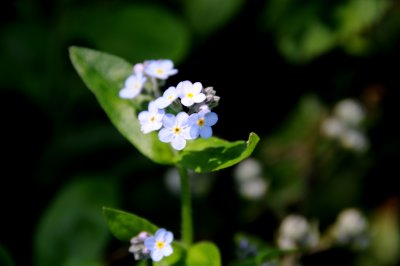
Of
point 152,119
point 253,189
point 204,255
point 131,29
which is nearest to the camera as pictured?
point 152,119

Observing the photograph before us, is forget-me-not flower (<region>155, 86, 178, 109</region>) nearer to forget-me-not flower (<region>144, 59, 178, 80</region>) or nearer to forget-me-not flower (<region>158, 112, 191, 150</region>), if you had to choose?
forget-me-not flower (<region>158, 112, 191, 150</region>)

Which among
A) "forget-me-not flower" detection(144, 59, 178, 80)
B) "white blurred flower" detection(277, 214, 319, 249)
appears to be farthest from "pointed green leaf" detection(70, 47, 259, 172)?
"white blurred flower" detection(277, 214, 319, 249)

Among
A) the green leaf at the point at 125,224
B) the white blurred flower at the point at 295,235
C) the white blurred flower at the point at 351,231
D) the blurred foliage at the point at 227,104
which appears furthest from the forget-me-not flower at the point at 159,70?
the white blurred flower at the point at 351,231

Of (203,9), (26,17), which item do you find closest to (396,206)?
(203,9)

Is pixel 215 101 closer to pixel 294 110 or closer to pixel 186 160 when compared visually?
pixel 186 160

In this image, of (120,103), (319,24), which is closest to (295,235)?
(120,103)

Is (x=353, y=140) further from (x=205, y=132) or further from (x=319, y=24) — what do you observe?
(x=205, y=132)

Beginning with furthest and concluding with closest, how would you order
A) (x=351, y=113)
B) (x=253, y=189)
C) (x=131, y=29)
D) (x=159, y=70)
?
(x=131, y=29) → (x=351, y=113) → (x=253, y=189) → (x=159, y=70)
